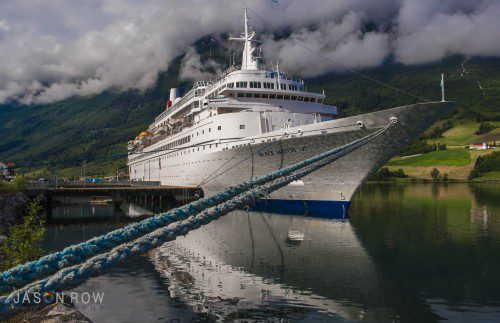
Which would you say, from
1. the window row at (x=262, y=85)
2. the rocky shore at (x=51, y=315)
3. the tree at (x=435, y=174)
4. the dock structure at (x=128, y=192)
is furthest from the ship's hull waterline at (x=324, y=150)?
the tree at (x=435, y=174)

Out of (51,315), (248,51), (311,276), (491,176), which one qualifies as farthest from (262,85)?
(491,176)

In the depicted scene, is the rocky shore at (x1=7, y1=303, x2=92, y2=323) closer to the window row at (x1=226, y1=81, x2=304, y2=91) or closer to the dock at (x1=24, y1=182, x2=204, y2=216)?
the window row at (x1=226, y1=81, x2=304, y2=91)

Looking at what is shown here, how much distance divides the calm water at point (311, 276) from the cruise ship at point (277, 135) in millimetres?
3525

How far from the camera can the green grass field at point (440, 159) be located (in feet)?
371

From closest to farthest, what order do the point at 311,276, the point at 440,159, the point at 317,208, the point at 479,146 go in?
the point at 311,276 < the point at 317,208 < the point at 440,159 < the point at 479,146

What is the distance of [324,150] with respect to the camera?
26125 mm

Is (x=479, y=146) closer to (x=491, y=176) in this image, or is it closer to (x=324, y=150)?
(x=491, y=176)

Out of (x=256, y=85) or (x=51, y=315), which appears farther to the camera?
(x=256, y=85)

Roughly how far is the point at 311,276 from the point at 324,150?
1194 cm

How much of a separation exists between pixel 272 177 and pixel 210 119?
82.7 feet

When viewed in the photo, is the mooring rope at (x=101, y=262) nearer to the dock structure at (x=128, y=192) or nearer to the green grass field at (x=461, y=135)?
the dock structure at (x=128, y=192)

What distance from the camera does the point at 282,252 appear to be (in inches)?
786

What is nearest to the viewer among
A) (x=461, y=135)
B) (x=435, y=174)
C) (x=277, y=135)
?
(x=277, y=135)

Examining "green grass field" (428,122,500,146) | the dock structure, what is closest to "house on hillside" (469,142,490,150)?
"green grass field" (428,122,500,146)
